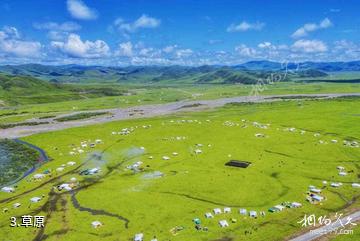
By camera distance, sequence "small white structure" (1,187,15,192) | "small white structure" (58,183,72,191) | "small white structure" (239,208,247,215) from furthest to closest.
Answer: "small white structure" (1,187,15,192)
"small white structure" (58,183,72,191)
"small white structure" (239,208,247,215)

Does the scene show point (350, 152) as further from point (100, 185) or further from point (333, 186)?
point (100, 185)

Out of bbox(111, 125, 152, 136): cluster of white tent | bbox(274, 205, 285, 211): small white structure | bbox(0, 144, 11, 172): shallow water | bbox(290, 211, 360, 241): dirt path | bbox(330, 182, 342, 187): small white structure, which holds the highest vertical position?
bbox(274, 205, 285, 211): small white structure

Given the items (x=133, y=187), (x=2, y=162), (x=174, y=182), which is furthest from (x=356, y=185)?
(x=2, y=162)

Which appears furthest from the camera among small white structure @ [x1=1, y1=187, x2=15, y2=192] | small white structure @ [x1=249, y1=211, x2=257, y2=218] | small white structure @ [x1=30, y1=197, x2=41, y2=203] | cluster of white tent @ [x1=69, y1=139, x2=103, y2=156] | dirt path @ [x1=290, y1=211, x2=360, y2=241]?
Answer: cluster of white tent @ [x1=69, y1=139, x2=103, y2=156]

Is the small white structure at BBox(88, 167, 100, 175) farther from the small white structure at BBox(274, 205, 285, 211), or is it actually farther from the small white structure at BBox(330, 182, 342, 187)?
the small white structure at BBox(330, 182, 342, 187)

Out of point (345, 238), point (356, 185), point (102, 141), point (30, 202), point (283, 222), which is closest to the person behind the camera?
point (345, 238)

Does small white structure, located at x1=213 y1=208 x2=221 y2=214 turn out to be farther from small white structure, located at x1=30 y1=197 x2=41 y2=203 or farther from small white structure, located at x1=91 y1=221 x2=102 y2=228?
small white structure, located at x1=30 y1=197 x2=41 y2=203

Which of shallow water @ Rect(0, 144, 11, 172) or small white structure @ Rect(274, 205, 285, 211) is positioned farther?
shallow water @ Rect(0, 144, 11, 172)

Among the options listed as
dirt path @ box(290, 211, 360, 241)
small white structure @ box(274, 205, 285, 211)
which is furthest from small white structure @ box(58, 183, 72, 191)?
dirt path @ box(290, 211, 360, 241)

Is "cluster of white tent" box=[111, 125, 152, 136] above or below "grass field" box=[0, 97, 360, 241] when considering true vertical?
below
